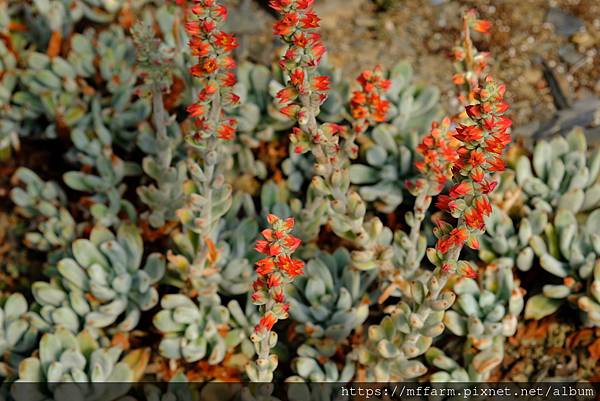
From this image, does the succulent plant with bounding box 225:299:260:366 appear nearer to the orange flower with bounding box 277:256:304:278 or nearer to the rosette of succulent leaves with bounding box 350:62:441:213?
the rosette of succulent leaves with bounding box 350:62:441:213

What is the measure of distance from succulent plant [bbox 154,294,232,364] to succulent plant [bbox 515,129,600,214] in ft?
5.31

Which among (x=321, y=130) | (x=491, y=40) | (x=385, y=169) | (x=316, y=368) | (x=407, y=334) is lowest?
(x=316, y=368)

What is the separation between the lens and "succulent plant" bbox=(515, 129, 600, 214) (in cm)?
363

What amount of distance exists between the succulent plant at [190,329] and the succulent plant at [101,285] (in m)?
0.12

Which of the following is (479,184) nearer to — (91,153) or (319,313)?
(319,313)

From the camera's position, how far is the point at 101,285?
3.45 m

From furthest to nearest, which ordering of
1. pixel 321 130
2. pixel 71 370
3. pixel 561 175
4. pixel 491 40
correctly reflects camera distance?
pixel 491 40, pixel 561 175, pixel 71 370, pixel 321 130

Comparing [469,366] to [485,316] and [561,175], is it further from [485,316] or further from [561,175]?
[561,175]

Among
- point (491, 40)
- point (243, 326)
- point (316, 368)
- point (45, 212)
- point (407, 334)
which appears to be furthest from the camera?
point (491, 40)

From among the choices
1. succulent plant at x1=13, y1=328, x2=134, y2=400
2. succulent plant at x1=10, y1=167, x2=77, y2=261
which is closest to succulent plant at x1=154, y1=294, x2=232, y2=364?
succulent plant at x1=13, y1=328, x2=134, y2=400

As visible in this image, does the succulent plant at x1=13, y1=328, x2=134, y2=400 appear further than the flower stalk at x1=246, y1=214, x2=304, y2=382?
Yes

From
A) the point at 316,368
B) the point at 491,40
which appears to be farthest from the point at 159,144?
the point at 491,40

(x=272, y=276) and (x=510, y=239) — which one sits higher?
(x=272, y=276)

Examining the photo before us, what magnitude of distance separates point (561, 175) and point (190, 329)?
1922 millimetres
